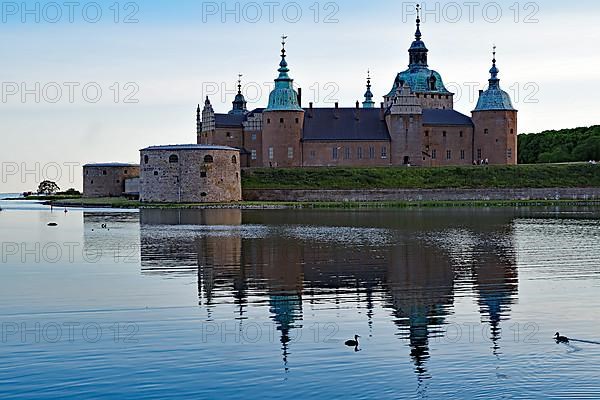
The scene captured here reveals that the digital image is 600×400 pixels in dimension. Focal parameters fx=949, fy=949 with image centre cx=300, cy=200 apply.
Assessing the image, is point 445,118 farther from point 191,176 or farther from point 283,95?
point 191,176

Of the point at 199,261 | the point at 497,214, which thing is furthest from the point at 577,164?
the point at 199,261

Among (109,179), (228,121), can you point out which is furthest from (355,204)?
(109,179)

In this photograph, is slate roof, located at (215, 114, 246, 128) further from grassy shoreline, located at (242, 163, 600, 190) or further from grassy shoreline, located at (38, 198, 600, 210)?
grassy shoreline, located at (38, 198, 600, 210)

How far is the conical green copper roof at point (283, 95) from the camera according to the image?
67.8m

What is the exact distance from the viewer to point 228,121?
7188 centimetres

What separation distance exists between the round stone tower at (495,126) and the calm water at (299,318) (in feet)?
134

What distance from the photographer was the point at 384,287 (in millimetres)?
18688

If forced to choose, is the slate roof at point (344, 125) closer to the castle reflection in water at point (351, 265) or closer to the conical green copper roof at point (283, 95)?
the conical green copper roof at point (283, 95)

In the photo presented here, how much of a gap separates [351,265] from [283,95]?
46.3m

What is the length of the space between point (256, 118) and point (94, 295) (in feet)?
175

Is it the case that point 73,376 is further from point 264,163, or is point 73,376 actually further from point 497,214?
point 264,163

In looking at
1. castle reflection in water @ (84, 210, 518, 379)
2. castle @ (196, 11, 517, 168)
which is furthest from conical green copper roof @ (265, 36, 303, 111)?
castle reflection in water @ (84, 210, 518, 379)

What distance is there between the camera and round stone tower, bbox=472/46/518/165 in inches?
2773

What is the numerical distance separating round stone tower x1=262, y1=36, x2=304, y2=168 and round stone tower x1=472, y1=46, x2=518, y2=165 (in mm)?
13716
